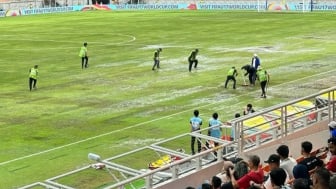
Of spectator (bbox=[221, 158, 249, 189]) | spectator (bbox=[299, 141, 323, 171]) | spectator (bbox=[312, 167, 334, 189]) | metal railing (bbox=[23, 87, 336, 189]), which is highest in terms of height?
spectator (bbox=[312, 167, 334, 189])

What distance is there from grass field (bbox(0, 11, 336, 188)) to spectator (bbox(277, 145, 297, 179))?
9663 mm

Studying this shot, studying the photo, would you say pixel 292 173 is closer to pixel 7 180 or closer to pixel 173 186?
pixel 173 186

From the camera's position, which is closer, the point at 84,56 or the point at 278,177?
the point at 278,177

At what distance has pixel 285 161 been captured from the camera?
11500 mm

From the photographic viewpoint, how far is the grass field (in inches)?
987

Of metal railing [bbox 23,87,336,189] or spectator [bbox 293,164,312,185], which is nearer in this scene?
spectator [bbox 293,164,312,185]

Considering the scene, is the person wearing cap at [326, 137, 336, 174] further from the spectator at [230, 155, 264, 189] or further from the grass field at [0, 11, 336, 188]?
the grass field at [0, 11, 336, 188]

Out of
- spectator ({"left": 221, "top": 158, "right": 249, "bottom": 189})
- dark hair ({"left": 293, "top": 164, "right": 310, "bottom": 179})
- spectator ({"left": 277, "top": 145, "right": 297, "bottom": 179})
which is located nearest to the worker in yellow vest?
spectator ({"left": 221, "top": 158, "right": 249, "bottom": 189})

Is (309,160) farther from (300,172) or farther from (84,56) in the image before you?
(84,56)

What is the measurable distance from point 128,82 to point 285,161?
26.9 m

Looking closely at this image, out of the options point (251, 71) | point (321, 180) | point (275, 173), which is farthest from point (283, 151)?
point (251, 71)

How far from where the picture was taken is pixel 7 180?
68.8ft

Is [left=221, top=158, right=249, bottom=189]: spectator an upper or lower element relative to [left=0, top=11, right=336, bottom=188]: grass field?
upper

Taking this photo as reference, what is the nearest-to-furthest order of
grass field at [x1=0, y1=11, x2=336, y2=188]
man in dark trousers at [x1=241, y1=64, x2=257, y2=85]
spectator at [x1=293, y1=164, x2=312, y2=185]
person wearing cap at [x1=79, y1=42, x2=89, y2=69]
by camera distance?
1. spectator at [x1=293, y1=164, x2=312, y2=185]
2. grass field at [x1=0, y1=11, x2=336, y2=188]
3. man in dark trousers at [x1=241, y1=64, x2=257, y2=85]
4. person wearing cap at [x1=79, y1=42, x2=89, y2=69]
